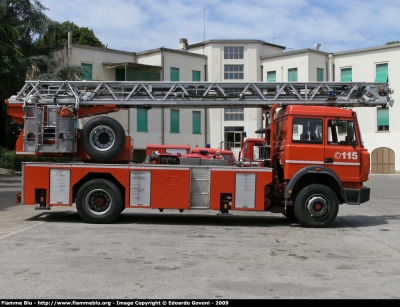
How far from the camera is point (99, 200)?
13.1 metres

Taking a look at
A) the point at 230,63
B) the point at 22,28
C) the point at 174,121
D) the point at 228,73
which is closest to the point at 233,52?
the point at 230,63

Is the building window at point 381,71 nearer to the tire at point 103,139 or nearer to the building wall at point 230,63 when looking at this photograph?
the building wall at point 230,63

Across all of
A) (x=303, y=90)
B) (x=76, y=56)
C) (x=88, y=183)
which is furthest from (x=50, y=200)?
(x=76, y=56)

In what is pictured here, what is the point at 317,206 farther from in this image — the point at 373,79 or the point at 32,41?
the point at 373,79

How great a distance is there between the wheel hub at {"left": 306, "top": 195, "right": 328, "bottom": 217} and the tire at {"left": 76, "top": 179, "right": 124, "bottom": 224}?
4.77m

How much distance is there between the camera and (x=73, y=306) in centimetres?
572

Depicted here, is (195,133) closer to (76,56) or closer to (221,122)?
(221,122)

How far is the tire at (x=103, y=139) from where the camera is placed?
1352 cm

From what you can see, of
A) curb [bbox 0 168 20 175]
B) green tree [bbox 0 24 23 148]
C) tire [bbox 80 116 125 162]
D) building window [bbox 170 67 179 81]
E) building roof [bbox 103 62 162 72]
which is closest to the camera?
tire [bbox 80 116 125 162]

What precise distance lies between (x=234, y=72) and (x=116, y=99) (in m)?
40.3

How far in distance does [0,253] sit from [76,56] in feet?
127

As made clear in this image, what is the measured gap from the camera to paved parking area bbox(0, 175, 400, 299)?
21.9 feet

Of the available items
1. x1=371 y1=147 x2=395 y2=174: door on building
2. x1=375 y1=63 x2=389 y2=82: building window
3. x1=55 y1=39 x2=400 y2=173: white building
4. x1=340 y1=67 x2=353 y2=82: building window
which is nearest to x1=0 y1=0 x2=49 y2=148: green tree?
x1=55 y1=39 x2=400 y2=173: white building

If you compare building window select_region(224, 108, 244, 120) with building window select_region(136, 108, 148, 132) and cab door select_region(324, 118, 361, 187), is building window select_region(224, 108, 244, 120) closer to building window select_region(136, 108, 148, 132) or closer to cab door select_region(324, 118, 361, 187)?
building window select_region(136, 108, 148, 132)
